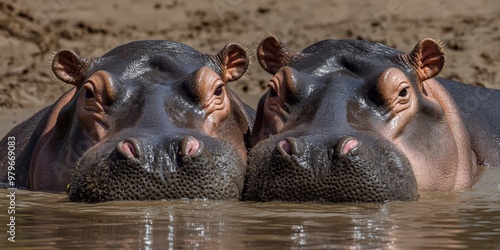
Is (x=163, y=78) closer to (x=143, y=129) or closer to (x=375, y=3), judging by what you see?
(x=143, y=129)

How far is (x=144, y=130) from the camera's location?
708cm

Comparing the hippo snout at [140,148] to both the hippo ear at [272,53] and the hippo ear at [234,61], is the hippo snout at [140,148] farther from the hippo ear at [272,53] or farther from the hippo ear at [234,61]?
the hippo ear at [272,53]

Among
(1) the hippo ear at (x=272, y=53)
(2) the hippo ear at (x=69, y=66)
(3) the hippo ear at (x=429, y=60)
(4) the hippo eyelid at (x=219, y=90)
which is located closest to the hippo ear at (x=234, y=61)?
(1) the hippo ear at (x=272, y=53)

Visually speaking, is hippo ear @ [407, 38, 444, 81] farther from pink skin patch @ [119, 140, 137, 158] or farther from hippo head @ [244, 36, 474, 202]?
pink skin patch @ [119, 140, 137, 158]

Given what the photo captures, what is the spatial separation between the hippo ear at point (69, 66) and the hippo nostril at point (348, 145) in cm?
202

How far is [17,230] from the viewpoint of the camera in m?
5.63

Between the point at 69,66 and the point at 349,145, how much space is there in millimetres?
2222

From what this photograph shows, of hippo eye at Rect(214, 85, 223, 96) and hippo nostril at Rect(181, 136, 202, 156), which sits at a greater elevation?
hippo eye at Rect(214, 85, 223, 96)

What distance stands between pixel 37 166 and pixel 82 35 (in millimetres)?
8123

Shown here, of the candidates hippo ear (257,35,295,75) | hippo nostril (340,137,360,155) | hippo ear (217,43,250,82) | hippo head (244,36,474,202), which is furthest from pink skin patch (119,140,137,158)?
hippo ear (257,35,295,75)

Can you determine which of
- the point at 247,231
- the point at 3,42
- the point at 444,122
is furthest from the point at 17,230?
the point at 3,42

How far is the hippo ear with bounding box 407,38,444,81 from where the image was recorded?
323 inches

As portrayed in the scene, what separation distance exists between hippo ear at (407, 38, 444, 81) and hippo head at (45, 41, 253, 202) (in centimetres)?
110

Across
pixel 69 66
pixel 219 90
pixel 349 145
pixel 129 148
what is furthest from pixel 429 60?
pixel 129 148
